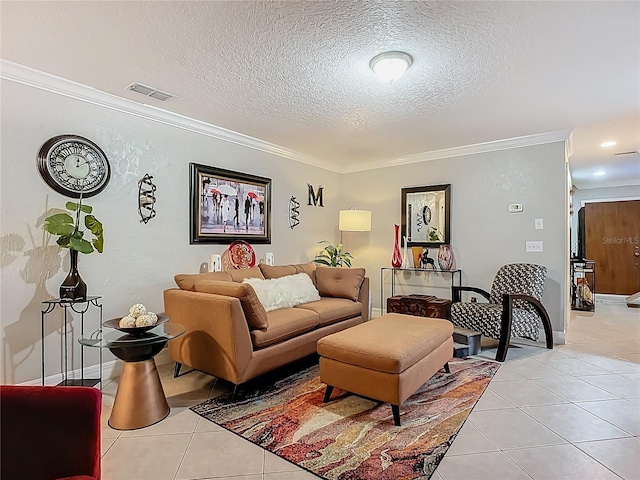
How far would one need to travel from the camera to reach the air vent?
2.80 metres

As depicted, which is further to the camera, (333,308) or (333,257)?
(333,257)

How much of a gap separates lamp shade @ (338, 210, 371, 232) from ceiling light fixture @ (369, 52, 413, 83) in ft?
8.49

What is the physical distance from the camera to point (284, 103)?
125 inches

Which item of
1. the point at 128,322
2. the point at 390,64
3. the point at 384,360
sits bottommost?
the point at 384,360

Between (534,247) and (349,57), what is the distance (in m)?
3.18

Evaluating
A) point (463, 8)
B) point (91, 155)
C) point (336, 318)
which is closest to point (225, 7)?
point (463, 8)

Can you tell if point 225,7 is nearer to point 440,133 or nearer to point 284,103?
point 284,103

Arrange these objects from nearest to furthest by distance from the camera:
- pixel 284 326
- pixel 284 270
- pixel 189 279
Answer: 1. pixel 284 326
2. pixel 189 279
3. pixel 284 270

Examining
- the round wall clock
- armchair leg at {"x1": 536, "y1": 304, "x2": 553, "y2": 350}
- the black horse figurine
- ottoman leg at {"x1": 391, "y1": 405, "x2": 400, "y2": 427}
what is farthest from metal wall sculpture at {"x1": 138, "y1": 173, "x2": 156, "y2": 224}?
armchair leg at {"x1": 536, "y1": 304, "x2": 553, "y2": 350}

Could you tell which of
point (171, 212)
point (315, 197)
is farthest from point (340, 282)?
point (171, 212)

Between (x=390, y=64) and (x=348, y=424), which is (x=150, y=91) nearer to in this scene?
(x=390, y=64)

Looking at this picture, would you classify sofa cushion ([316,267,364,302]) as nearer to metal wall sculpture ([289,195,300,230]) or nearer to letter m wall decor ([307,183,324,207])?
metal wall sculpture ([289,195,300,230])

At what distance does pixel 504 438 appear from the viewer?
2045 millimetres

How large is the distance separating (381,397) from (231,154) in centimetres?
304
